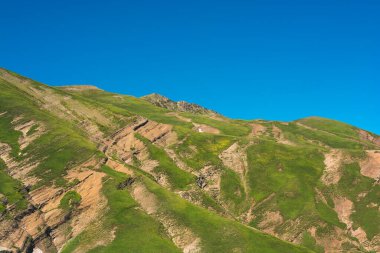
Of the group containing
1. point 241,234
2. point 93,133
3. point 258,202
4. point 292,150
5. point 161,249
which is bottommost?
point 161,249

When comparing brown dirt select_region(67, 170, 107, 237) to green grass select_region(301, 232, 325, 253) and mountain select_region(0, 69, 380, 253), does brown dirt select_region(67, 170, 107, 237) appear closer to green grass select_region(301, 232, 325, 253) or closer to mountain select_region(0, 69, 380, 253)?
mountain select_region(0, 69, 380, 253)

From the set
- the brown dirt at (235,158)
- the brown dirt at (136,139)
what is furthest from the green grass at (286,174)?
the brown dirt at (136,139)

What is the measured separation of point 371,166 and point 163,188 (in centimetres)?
8224

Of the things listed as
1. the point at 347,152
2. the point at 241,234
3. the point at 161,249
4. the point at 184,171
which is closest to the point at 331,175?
the point at 347,152

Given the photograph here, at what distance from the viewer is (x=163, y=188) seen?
126 meters

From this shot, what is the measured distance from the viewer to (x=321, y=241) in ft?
426

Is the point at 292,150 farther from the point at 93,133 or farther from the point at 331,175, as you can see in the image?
the point at 93,133

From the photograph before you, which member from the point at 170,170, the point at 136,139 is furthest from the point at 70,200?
the point at 136,139

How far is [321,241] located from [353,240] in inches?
397

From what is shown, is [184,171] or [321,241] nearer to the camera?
[321,241]

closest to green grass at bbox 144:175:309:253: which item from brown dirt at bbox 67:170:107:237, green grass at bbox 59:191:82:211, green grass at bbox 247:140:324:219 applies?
brown dirt at bbox 67:170:107:237

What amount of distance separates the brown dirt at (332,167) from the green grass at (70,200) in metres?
87.7

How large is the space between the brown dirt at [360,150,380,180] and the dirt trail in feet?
270

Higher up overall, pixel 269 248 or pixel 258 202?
pixel 258 202
